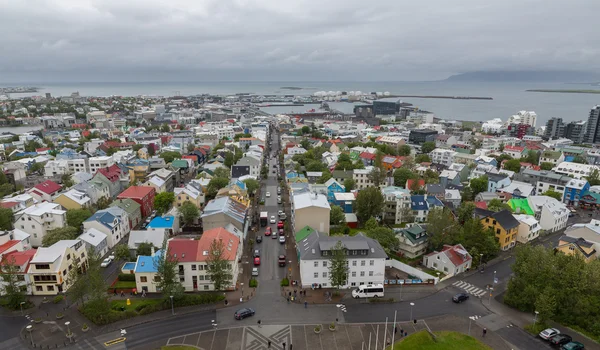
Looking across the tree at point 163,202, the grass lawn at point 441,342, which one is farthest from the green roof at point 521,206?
the tree at point 163,202

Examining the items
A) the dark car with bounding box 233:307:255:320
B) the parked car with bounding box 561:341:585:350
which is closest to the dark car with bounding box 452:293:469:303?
the parked car with bounding box 561:341:585:350

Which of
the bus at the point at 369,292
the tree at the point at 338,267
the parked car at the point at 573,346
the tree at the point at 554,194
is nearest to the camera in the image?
the parked car at the point at 573,346

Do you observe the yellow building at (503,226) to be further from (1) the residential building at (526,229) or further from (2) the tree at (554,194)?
(2) the tree at (554,194)

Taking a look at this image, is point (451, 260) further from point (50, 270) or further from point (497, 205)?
point (50, 270)

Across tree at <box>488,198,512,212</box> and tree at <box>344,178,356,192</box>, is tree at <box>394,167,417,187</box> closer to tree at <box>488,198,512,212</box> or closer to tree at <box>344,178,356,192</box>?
tree at <box>344,178,356,192</box>

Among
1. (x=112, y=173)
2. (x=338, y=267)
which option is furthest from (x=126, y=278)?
(x=112, y=173)
